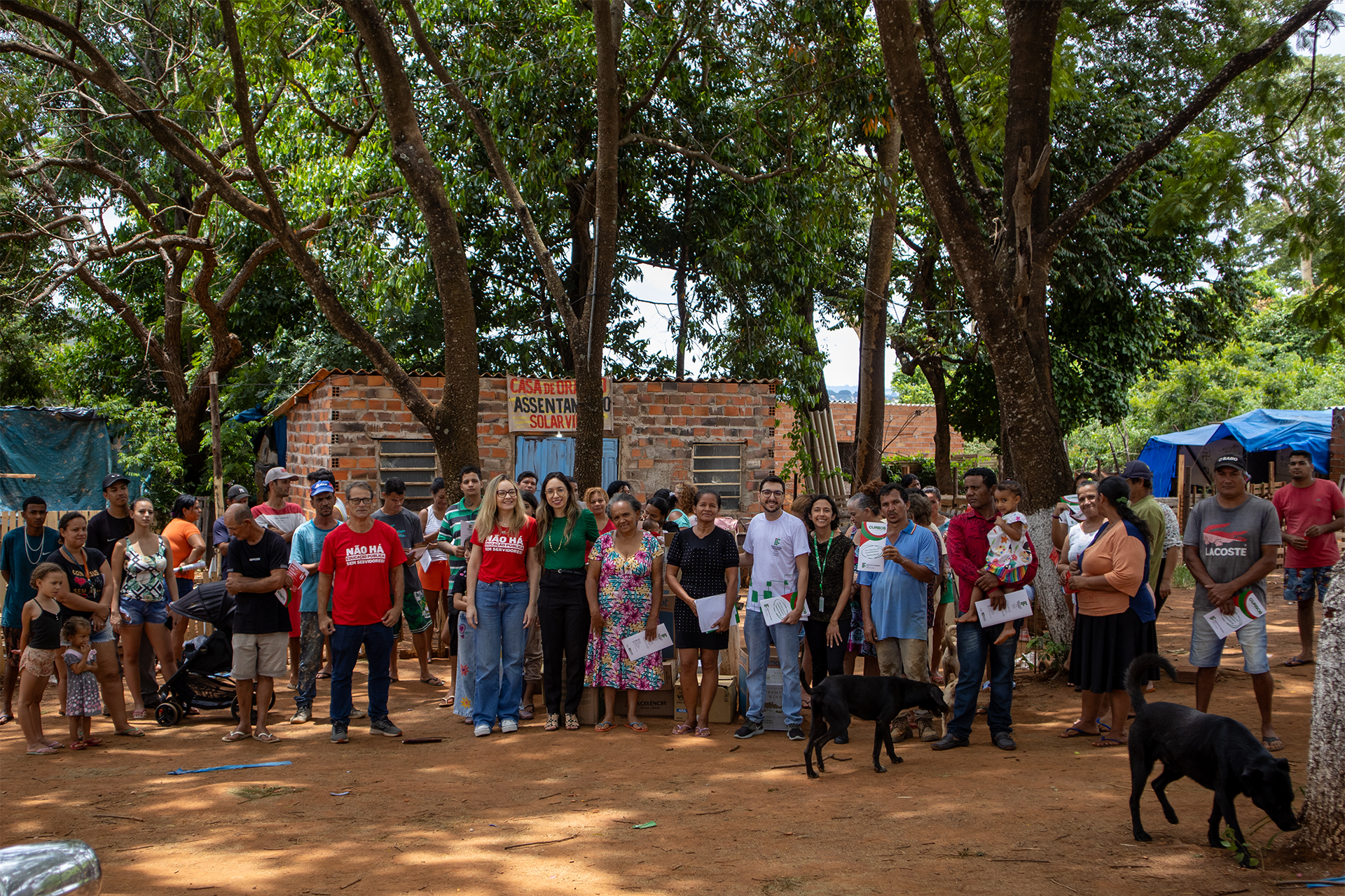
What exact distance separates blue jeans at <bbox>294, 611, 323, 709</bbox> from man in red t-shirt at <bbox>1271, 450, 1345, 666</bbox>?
8.27 m

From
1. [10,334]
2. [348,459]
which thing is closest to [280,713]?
[348,459]

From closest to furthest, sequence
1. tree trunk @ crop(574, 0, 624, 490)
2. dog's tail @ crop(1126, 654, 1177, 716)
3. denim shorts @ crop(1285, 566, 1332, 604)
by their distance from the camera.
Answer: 1. dog's tail @ crop(1126, 654, 1177, 716)
2. denim shorts @ crop(1285, 566, 1332, 604)
3. tree trunk @ crop(574, 0, 624, 490)

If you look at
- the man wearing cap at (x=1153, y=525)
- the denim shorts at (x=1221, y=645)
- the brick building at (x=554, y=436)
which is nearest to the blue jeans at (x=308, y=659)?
the brick building at (x=554, y=436)

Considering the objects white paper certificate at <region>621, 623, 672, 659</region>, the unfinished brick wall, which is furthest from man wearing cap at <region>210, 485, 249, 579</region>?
the unfinished brick wall

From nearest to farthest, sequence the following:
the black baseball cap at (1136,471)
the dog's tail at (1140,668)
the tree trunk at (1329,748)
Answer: the tree trunk at (1329,748)
the dog's tail at (1140,668)
the black baseball cap at (1136,471)

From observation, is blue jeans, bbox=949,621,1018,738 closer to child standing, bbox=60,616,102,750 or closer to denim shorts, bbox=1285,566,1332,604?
denim shorts, bbox=1285,566,1332,604

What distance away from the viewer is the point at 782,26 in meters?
11.9

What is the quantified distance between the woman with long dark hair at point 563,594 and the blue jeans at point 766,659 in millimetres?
1373

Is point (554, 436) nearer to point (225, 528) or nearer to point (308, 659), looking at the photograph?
point (225, 528)

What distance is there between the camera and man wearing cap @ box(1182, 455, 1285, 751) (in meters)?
6.28

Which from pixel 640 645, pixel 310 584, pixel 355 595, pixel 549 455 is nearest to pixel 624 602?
pixel 640 645

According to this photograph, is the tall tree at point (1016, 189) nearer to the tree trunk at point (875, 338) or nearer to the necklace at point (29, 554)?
the tree trunk at point (875, 338)

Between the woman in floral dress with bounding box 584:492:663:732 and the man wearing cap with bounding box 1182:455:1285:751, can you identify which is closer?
the man wearing cap with bounding box 1182:455:1285:751

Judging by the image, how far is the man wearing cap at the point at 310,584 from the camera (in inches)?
318
